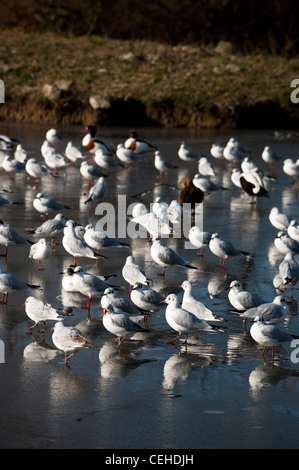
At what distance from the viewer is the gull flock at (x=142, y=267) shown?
29.7 feet

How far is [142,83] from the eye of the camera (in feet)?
109

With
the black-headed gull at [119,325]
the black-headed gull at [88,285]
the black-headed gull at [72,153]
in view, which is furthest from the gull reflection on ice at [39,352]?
the black-headed gull at [72,153]

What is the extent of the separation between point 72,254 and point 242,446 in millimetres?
6477

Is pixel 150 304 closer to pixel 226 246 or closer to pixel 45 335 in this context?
pixel 45 335

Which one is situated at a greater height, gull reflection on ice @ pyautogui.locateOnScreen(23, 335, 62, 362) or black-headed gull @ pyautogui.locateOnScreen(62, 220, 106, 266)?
black-headed gull @ pyautogui.locateOnScreen(62, 220, 106, 266)

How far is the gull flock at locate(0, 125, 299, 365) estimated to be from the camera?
356 inches

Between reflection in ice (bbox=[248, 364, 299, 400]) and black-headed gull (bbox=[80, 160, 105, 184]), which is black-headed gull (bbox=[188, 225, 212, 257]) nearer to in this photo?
reflection in ice (bbox=[248, 364, 299, 400])

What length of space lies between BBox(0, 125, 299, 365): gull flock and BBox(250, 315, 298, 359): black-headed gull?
1 cm

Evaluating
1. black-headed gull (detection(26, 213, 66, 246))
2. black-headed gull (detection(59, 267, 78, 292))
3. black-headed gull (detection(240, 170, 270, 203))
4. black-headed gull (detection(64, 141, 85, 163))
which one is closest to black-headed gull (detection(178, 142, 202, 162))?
black-headed gull (detection(64, 141, 85, 163))

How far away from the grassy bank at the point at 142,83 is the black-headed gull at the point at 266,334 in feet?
74.2

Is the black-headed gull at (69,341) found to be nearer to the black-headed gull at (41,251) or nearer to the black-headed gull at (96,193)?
the black-headed gull at (41,251)

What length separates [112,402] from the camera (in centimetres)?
738

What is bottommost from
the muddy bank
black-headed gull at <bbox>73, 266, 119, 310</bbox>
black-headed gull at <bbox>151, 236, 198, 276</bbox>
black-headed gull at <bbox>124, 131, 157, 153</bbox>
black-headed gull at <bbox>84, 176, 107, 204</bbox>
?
black-headed gull at <bbox>73, 266, 119, 310</bbox>
